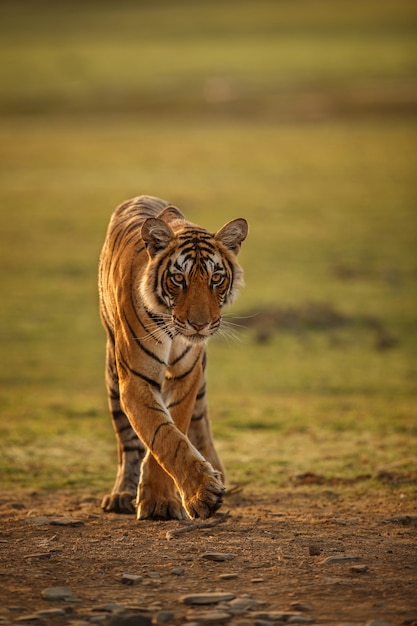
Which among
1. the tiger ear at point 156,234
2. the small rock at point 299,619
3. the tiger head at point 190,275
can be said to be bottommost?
the small rock at point 299,619

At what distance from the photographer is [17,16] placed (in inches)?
2955

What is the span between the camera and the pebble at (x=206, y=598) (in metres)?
3.96

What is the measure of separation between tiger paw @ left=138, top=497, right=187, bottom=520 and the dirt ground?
7 centimetres

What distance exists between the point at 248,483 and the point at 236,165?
19.1 meters

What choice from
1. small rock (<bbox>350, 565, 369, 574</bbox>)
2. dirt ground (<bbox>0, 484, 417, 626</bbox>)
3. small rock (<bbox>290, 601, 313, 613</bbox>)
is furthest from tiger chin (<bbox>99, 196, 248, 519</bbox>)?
small rock (<bbox>290, 601, 313, 613</bbox>)

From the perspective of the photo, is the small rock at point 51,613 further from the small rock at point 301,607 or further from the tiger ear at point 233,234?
the tiger ear at point 233,234

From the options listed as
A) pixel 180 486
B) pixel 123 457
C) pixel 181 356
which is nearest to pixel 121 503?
pixel 123 457

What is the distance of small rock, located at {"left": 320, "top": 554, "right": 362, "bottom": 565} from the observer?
4430mm

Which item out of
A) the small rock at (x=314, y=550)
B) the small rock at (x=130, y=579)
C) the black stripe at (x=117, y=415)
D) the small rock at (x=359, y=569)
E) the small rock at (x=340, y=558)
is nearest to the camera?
the small rock at (x=130, y=579)

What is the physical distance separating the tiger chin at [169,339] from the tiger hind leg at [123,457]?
12mm

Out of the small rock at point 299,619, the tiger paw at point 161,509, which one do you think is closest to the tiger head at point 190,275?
the tiger paw at point 161,509

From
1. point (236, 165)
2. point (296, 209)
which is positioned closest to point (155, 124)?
point (236, 165)

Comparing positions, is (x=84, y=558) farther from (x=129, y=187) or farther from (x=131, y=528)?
(x=129, y=187)

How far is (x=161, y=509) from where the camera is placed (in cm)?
531
